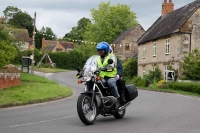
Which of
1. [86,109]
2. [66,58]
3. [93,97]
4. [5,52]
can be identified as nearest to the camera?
[86,109]

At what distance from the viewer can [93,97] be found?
8.82m

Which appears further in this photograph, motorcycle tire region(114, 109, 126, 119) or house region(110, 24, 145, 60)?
house region(110, 24, 145, 60)

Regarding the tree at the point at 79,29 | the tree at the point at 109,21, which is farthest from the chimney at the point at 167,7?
the tree at the point at 79,29

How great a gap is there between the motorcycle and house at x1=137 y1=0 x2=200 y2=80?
26.3 metres

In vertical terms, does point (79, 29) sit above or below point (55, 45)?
above

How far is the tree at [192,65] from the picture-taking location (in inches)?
1246

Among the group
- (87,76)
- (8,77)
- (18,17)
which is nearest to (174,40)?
(8,77)

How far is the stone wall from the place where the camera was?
17.8 meters

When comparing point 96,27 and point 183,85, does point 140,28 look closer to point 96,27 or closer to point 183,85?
point 96,27

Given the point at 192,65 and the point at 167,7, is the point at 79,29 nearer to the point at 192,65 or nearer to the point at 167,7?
the point at 167,7

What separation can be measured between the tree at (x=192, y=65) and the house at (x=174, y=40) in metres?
2.05

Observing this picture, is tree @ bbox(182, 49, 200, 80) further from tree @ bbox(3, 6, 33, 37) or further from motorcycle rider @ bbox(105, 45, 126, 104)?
tree @ bbox(3, 6, 33, 37)

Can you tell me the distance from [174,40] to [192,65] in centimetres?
474

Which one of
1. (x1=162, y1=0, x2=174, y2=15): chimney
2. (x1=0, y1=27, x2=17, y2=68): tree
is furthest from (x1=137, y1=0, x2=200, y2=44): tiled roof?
(x1=0, y1=27, x2=17, y2=68): tree
